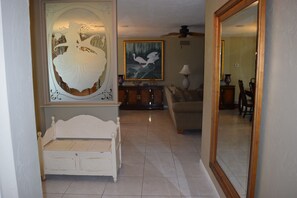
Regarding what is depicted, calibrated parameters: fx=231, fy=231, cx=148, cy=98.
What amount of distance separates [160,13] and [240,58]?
2568 mm

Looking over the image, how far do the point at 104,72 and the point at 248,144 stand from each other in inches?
81.8

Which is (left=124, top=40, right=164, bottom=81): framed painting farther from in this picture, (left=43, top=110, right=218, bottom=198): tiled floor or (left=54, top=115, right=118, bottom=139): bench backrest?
(left=54, top=115, right=118, bottom=139): bench backrest

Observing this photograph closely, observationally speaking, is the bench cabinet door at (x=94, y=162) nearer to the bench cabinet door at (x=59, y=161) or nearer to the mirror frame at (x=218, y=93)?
the bench cabinet door at (x=59, y=161)

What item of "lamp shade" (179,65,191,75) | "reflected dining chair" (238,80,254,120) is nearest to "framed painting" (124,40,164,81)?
"lamp shade" (179,65,191,75)

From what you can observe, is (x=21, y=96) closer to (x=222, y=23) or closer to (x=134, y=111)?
(x=222, y=23)

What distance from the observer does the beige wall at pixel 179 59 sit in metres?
7.50

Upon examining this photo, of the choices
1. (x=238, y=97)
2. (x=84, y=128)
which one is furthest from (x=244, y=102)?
(x=84, y=128)

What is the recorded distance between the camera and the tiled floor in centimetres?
258

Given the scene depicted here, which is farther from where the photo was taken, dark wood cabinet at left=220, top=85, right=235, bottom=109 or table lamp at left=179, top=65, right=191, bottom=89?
table lamp at left=179, top=65, right=191, bottom=89

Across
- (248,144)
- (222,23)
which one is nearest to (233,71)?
(222,23)

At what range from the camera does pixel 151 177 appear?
2.96m

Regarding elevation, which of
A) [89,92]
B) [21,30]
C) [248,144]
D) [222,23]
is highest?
[222,23]

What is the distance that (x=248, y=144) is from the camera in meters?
1.67

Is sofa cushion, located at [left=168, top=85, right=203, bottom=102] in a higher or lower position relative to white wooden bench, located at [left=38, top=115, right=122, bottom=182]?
higher
